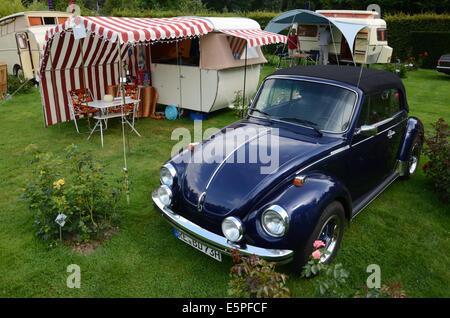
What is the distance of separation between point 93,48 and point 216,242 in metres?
7.39

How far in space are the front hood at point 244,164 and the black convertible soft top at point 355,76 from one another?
2.71ft

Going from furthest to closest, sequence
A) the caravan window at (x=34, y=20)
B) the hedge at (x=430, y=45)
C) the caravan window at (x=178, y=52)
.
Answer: the hedge at (x=430, y=45) < the caravan window at (x=34, y=20) < the caravan window at (x=178, y=52)

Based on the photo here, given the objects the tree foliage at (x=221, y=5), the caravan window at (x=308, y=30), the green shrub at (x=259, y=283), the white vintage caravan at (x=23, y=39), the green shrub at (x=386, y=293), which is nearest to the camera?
the green shrub at (x=386, y=293)

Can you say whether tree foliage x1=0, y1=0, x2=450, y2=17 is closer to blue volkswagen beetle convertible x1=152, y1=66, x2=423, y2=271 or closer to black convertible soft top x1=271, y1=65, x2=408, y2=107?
black convertible soft top x1=271, y1=65, x2=408, y2=107

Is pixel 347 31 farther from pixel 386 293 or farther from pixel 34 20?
pixel 386 293

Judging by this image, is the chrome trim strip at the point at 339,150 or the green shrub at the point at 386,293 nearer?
the green shrub at the point at 386,293

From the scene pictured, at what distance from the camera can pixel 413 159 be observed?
19.8ft

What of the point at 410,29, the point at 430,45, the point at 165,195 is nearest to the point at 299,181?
the point at 165,195

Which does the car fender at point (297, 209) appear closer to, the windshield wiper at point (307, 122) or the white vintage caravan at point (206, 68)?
the windshield wiper at point (307, 122)

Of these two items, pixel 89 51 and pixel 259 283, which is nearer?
pixel 259 283

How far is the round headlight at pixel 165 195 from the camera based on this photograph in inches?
152

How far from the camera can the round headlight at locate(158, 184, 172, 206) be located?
3.86 meters

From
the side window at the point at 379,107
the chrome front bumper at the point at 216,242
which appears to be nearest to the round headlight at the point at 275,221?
the chrome front bumper at the point at 216,242

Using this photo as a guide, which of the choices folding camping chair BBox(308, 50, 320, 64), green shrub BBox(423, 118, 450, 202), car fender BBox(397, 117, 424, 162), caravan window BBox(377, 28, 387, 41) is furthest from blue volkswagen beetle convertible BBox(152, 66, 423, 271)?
caravan window BBox(377, 28, 387, 41)
